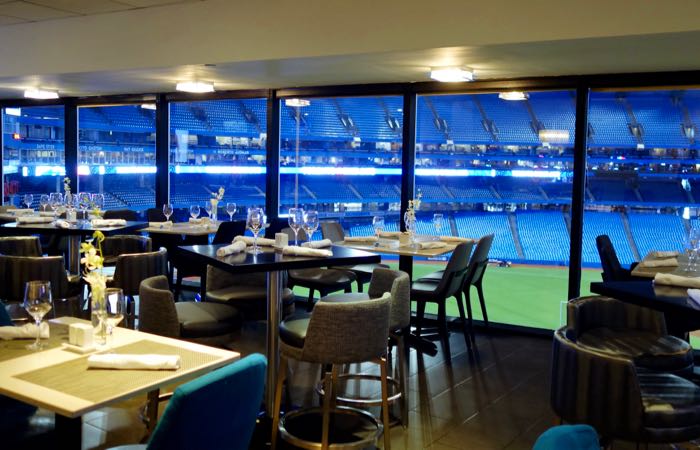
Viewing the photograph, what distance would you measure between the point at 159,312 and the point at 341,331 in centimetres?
104

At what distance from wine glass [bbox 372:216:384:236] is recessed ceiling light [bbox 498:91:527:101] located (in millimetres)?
1917

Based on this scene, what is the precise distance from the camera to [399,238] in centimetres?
611

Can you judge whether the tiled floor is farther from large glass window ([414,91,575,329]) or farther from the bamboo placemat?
large glass window ([414,91,575,329])

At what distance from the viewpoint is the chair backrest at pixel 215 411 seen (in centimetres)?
199

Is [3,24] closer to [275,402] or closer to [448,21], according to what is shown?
[448,21]

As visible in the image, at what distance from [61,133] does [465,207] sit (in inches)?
244

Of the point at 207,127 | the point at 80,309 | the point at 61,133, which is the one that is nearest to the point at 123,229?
the point at 80,309

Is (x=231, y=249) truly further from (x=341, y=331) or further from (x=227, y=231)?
(x=227, y=231)

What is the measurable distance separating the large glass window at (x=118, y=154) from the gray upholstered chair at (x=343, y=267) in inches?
136

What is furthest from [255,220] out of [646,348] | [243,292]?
[646,348]

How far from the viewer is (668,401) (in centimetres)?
298

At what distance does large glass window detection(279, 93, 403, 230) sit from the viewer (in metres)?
8.11

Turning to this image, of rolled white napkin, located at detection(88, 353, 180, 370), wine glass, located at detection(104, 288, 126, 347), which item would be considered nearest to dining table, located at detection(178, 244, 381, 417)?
wine glass, located at detection(104, 288, 126, 347)

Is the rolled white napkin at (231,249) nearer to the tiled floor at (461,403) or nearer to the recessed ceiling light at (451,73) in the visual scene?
the tiled floor at (461,403)
